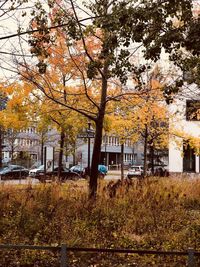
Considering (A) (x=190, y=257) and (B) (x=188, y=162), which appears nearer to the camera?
(A) (x=190, y=257)

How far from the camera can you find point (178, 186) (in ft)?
55.1

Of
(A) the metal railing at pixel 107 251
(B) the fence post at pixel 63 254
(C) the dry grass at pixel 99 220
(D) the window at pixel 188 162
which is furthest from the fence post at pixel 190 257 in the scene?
(D) the window at pixel 188 162

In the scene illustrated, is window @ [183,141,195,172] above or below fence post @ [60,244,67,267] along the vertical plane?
above

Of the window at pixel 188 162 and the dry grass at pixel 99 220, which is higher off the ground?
the window at pixel 188 162

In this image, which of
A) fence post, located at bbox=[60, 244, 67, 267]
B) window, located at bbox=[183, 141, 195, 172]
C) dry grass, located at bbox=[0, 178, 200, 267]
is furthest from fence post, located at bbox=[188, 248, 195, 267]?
window, located at bbox=[183, 141, 195, 172]

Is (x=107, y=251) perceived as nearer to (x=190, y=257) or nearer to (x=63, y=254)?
(x=63, y=254)

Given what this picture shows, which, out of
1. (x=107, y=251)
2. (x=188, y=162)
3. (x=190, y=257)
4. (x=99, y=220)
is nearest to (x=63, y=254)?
(x=107, y=251)

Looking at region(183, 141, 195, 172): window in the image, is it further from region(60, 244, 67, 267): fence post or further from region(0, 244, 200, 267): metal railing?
region(60, 244, 67, 267): fence post

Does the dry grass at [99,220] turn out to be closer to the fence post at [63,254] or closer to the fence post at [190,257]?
the fence post at [63,254]

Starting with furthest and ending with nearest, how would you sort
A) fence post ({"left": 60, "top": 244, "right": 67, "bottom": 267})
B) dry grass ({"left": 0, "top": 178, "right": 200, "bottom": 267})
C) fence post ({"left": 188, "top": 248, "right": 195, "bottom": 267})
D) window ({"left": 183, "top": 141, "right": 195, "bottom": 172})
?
window ({"left": 183, "top": 141, "right": 195, "bottom": 172})
dry grass ({"left": 0, "top": 178, "right": 200, "bottom": 267})
fence post ({"left": 60, "top": 244, "right": 67, "bottom": 267})
fence post ({"left": 188, "top": 248, "right": 195, "bottom": 267})

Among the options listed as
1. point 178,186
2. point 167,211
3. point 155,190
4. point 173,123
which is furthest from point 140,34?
point 173,123

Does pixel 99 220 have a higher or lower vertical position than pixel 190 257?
lower

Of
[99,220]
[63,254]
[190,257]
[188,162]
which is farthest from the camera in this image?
[188,162]

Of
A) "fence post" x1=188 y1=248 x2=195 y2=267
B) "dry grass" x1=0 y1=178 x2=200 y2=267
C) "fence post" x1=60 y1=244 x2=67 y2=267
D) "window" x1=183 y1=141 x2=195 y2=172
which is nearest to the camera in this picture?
"fence post" x1=188 y1=248 x2=195 y2=267
